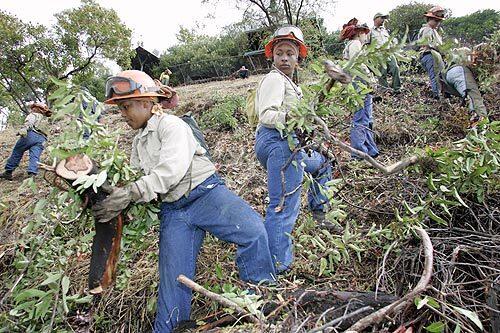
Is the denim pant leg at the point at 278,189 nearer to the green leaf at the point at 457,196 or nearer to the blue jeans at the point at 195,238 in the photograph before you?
Result: the blue jeans at the point at 195,238

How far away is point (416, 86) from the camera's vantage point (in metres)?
6.91

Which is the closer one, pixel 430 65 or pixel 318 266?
pixel 318 266

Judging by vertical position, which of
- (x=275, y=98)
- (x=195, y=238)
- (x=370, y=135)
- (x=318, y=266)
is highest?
(x=275, y=98)

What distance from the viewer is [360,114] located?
407 cm

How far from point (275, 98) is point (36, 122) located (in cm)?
536

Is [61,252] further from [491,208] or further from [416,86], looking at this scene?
[416,86]

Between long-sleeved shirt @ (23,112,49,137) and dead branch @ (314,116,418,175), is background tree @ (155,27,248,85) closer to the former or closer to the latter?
long-sleeved shirt @ (23,112,49,137)

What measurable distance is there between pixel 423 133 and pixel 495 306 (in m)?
3.55

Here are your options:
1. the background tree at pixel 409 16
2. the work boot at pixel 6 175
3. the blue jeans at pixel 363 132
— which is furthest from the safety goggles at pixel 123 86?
the background tree at pixel 409 16

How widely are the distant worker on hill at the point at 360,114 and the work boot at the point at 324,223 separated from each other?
82 cm

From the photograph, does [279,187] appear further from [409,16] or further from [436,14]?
[409,16]

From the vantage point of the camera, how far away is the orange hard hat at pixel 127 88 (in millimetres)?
2141

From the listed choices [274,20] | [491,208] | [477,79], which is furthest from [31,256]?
[274,20]

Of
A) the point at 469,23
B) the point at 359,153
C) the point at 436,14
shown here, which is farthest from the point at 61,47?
the point at 469,23
